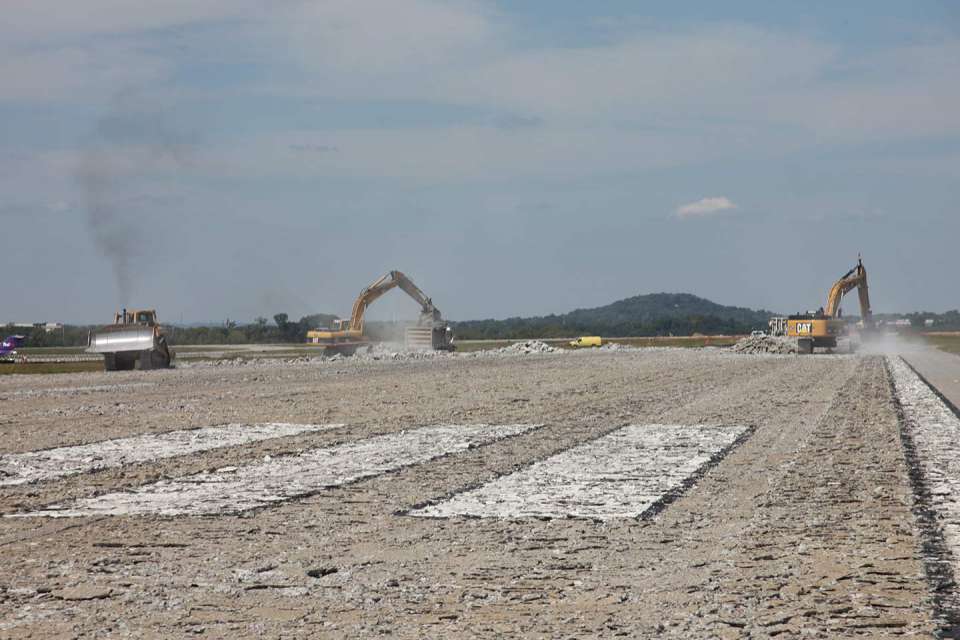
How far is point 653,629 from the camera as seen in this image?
5922 millimetres

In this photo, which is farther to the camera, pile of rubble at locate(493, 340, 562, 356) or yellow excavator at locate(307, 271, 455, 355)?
pile of rubble at locate(493, 340, 562, 356)

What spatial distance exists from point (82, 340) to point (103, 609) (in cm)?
9691

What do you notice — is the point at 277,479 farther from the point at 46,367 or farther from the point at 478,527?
the point at 46,367

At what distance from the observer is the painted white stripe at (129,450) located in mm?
12695

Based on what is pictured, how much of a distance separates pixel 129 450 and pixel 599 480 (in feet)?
20.7

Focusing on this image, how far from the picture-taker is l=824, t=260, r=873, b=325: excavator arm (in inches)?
2360

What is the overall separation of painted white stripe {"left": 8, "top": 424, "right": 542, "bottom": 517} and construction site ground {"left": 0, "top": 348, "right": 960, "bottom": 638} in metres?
0.05

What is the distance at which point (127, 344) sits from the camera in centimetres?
4072

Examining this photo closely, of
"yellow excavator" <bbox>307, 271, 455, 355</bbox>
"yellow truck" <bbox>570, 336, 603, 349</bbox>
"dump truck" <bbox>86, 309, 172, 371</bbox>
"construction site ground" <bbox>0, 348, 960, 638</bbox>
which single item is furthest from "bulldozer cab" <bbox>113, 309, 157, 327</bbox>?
"yellow truck" <bbox>570, 336, 603, 349</bbox>

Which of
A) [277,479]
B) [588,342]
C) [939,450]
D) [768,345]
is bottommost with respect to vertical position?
[939,450]

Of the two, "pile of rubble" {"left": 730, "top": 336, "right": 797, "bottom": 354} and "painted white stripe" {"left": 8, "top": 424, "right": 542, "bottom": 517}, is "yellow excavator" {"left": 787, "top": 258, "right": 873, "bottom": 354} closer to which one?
"pile of rubble" {"left": 730, "top": 336, "right": 797, "bottom": 354}

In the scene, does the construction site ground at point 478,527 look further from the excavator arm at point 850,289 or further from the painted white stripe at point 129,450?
the excavator arm at point 850,289

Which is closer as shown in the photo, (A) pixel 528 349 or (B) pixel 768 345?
(B) pixel 768 345

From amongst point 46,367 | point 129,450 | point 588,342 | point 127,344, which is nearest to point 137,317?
point 127,344
